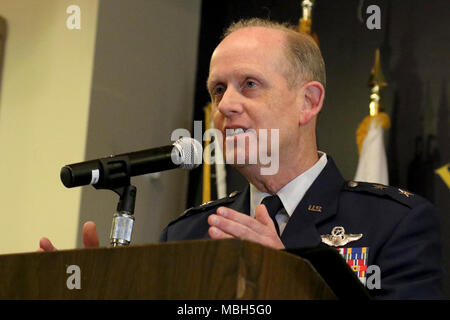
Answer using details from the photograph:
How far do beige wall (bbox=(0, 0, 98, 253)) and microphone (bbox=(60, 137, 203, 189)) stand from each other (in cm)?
207

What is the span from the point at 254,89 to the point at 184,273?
1020mm

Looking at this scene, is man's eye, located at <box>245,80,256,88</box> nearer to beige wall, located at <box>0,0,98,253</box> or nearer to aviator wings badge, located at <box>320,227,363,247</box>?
aviator wings badge, located at <box>320,227,363,247</box>

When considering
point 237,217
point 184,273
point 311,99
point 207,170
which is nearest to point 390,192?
point 311,99

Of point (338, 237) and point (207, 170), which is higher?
point (207, 170)

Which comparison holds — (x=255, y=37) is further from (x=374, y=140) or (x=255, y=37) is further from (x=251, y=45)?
(x=374, y=140)

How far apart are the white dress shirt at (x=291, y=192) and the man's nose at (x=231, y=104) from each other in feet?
0.86

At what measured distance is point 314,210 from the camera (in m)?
1.96

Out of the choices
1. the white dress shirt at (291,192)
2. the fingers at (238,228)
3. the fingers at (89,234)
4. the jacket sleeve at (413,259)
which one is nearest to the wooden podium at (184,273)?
the fingers at (238,228)

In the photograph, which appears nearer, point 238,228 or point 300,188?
point 238,228

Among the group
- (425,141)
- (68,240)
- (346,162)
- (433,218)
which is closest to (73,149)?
(68,240)

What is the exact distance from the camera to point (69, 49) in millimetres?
3783

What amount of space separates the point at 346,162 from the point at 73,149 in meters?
1.38
